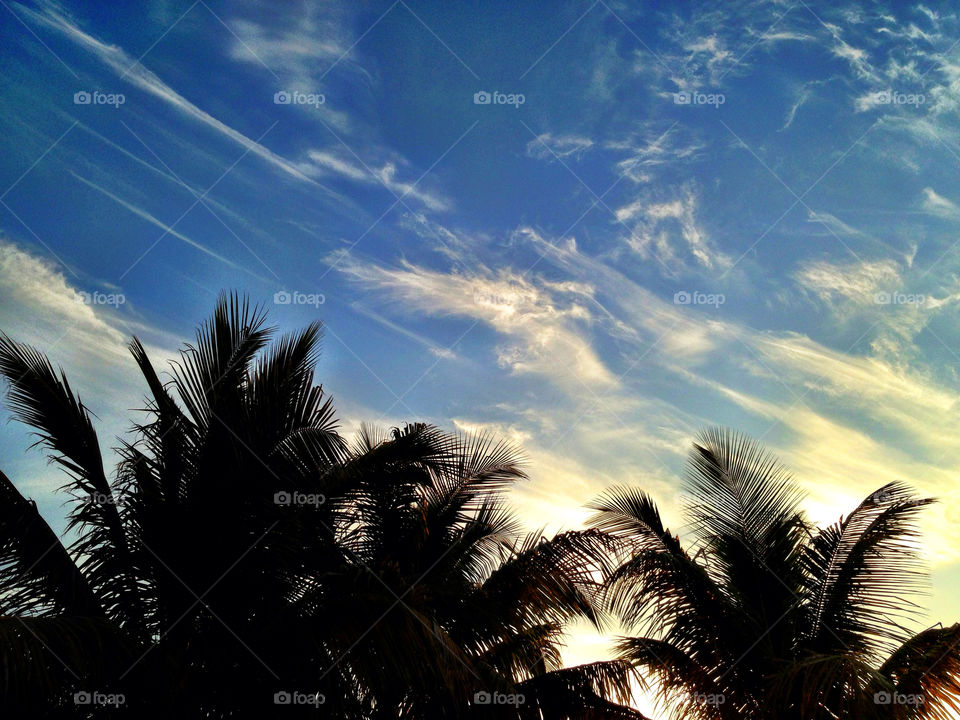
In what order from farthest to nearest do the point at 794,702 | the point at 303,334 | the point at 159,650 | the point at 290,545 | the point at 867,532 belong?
the point at 867,532 → the point at 794,702 → the point at 303,334 → the point at 290,545 → the point at 159,650

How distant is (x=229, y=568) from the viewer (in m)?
9.18

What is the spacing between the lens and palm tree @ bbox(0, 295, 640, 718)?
779cm

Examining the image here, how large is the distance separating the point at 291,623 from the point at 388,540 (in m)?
5.32

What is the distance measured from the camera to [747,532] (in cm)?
1389

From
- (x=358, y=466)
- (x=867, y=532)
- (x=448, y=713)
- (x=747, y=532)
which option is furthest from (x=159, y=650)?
(x=867, y=532)

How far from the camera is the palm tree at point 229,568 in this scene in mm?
7793

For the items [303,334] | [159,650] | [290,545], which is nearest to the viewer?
[159,650]

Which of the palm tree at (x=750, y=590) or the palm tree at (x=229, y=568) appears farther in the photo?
the palm tree at (x=750, y=590)

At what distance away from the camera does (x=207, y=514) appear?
9383 millimetres

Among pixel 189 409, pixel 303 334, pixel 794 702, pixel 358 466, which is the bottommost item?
pixel 794 702

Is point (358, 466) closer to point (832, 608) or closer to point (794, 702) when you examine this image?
point (794, 702)

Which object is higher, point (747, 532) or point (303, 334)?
point (303, 334)

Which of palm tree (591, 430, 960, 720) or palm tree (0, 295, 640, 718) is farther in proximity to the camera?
palm tree (591, 430, 960, 720)

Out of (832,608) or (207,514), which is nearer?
(207,514)
